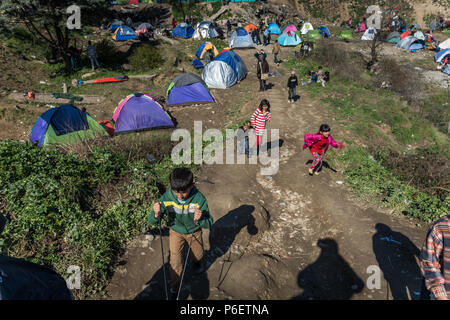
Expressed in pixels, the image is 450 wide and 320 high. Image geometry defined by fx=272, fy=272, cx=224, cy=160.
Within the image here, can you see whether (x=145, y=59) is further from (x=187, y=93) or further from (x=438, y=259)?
(x=438, y=259)

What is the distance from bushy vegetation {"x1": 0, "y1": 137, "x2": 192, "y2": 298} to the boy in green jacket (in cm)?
140

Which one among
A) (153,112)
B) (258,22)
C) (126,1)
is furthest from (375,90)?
(126,1)

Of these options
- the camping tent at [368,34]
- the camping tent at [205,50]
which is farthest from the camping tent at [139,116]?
the camping tent at [368,34]

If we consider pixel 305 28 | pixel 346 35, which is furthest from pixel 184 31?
pixel 346 35

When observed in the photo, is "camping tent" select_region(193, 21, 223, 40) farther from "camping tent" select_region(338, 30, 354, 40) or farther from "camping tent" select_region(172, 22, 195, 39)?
"camping tent" select_region(338, 30, 354, 40)

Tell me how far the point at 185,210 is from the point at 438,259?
2659 mm

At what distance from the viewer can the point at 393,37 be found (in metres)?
26.8

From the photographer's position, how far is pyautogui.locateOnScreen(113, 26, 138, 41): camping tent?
72.8 ft

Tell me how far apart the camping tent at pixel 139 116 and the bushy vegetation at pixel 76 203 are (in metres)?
3.48

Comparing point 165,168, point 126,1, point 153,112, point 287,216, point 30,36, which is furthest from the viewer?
point 126,1

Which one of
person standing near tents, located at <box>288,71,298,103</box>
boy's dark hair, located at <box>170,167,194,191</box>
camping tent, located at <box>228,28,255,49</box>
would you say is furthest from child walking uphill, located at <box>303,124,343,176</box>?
camping tent, located at <box>228,28,255,49</box>

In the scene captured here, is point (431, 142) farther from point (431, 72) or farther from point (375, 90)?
point (431, 72)

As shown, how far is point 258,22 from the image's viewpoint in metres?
29.0
